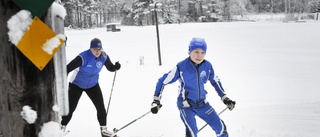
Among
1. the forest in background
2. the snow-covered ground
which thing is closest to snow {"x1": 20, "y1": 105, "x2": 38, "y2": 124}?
the snow-covered ground

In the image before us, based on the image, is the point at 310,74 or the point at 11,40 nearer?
the point at 11,40

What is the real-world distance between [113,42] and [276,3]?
46441 mm

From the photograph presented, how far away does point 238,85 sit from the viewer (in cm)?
1156

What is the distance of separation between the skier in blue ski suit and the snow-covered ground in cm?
171

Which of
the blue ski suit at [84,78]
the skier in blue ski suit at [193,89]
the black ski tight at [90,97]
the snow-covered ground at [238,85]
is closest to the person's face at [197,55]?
the skier in blue ski suit at [193,89]

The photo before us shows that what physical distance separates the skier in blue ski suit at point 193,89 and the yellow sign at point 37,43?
8.73 ft

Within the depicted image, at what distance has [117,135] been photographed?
542cm

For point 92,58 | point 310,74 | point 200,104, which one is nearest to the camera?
point 200,104

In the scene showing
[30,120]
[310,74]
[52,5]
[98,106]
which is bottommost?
[310,74]

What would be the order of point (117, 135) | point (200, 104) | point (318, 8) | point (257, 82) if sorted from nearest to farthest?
1. point (200, 104)
2. point (117, 135)
3. point (257, 82)
4. point (318, 8)

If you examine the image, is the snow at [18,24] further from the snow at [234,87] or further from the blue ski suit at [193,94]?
the blue ski suit at [193,94]

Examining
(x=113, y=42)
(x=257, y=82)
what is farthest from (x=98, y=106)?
(x=113, y=42)

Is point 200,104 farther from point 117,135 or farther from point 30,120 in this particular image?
point 30,120

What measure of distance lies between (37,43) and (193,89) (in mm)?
2823
